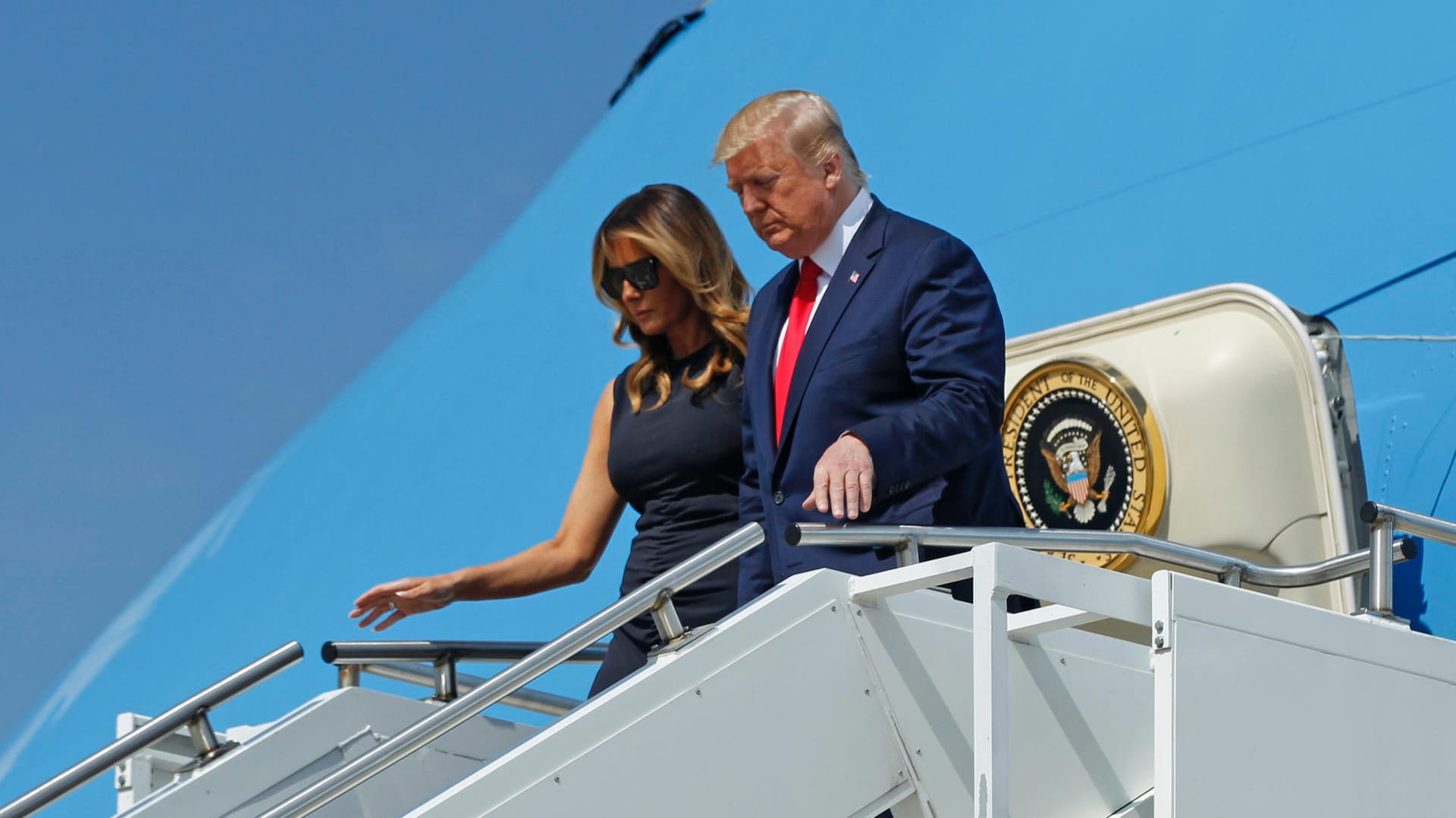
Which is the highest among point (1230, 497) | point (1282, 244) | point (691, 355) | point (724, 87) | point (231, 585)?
point (724, 87)

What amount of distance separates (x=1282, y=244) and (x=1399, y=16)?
92cm

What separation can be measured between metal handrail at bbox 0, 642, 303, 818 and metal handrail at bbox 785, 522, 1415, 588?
170 centimetres

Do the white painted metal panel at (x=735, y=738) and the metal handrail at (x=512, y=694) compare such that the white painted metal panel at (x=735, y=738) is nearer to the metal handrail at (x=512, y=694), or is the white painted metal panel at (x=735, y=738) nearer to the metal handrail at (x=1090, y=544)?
the metal handrail at (x=1090, y=544)

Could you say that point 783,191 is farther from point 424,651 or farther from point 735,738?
point 424,651

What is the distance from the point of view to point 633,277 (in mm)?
3586

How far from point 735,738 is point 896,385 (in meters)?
0.76

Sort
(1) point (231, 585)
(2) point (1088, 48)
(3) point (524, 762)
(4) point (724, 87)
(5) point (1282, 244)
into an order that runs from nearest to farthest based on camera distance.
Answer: (3) point (524, 762) → (5) point (1282, 244) → (2) point (1088, 48) → (1) point (231, 585) → (4) point (724, 87)

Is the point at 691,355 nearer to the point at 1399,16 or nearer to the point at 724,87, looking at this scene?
the point at 1399,16

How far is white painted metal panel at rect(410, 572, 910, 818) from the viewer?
264cm

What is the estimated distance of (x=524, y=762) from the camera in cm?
262

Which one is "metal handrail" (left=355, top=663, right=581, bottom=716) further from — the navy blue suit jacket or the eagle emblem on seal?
the eagle emblem on seal

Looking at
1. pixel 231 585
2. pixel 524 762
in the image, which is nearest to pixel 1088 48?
pixel 524 762

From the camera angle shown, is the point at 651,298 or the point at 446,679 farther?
the point at 446,679

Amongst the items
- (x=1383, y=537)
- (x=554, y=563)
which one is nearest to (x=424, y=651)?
(x=554, y=563)
